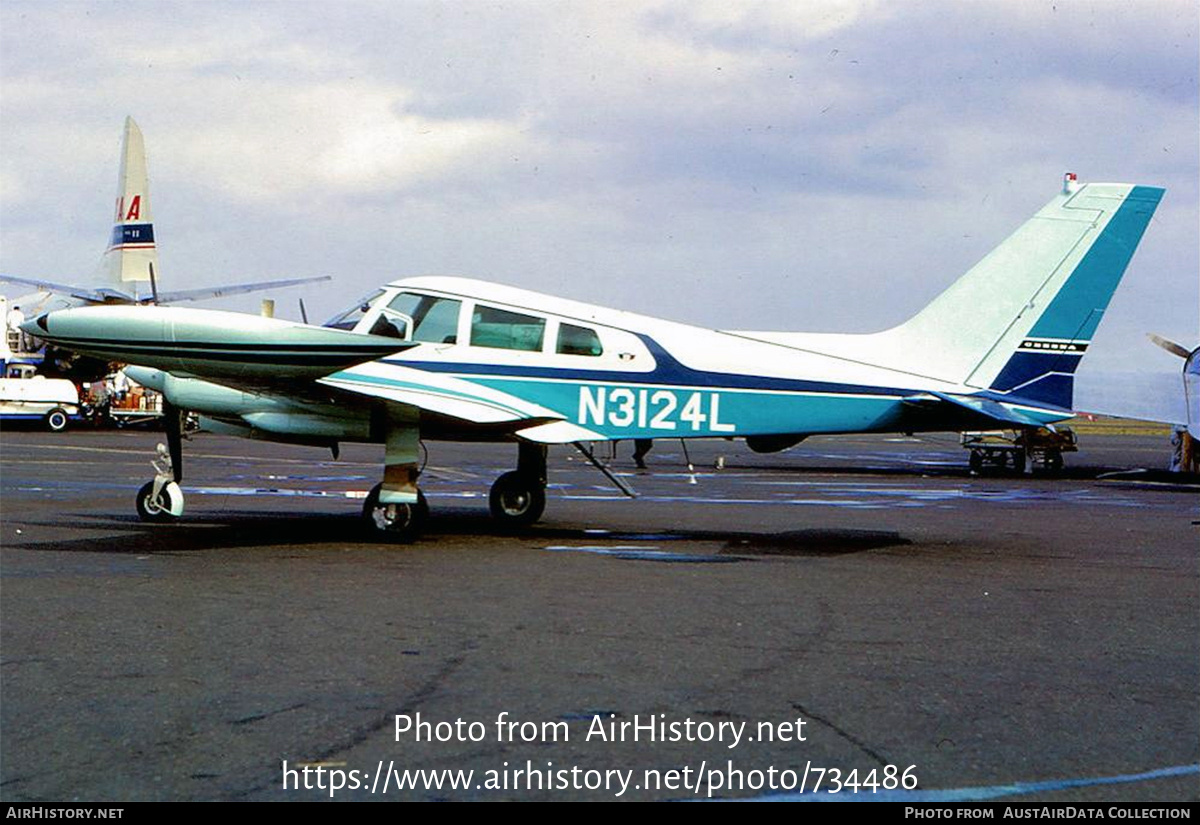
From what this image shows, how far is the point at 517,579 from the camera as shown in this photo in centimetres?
1064

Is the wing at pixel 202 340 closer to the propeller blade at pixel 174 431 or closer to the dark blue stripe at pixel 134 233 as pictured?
the propeller blade at pixel 174 431

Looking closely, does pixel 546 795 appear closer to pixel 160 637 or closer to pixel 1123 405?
pixel 160 637

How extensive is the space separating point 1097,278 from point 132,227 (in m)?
38.3

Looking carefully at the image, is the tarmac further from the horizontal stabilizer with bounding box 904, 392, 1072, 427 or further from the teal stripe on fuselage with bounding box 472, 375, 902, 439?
the horizontal stabilizer with bounding box 904, 392, 1072, 427

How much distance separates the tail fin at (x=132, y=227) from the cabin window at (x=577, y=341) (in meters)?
30.2

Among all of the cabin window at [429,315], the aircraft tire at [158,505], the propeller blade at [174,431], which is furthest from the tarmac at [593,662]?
the cabin window at [429,315]

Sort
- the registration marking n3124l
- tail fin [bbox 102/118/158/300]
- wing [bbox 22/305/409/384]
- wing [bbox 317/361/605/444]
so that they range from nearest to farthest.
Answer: wing [bbox 22/305/409/384]
wing [bbox 317/361/605/444]
the registration marking n3124l
tail fin [bbox 102/118/158/300]

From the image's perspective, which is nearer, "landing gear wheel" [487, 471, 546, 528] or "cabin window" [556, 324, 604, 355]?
"cabin window" [556, 324, 604, 355]

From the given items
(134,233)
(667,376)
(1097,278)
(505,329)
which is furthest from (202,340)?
(134,233)

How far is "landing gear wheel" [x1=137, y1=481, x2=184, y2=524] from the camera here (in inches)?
612

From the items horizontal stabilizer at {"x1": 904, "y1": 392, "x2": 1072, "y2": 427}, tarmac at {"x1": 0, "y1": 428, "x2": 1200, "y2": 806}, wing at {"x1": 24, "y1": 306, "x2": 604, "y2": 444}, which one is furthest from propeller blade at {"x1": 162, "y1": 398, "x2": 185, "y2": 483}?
horizontal stabilizer at {"x1": 904, "y1": 392, "x2": 1072, "y2": 427}

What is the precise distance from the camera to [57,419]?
45.3 metres

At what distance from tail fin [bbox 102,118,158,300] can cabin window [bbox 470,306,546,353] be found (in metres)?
29.6

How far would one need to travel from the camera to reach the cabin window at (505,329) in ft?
47.3
